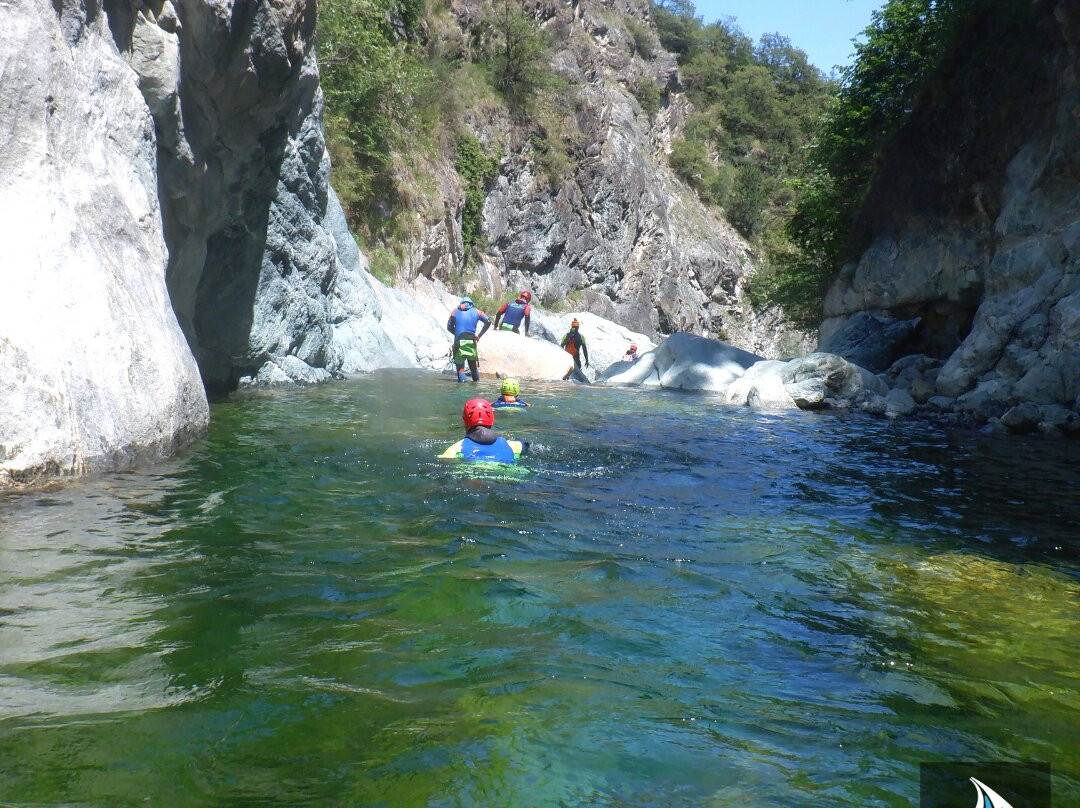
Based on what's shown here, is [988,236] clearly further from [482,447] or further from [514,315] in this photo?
[482,447]

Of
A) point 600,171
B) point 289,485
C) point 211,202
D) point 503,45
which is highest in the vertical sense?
point 503,45

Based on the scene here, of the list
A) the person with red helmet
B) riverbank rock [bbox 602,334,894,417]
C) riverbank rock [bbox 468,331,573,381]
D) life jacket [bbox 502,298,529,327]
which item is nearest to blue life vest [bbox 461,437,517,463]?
the person with red helmet

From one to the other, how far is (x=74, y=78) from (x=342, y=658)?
592 centimetres

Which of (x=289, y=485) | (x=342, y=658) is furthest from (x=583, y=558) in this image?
(x=289, y=485)

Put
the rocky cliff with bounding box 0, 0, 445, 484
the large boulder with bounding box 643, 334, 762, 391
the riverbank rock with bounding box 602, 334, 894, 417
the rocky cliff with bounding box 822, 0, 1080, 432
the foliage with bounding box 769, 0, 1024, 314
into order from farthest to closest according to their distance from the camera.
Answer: the foliage with bounding box 769, 0, 1024, 314 → the large boulder with bounding box 643, 334, 762, 391 → the riverbank rock with bounding box 602, 334, 894, 417 → the rocky cliff with bounding box 822, 0, 1080, 432 → the rocky cliff with bounding box 0, 0, 445, 484

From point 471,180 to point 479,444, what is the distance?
1064 inches

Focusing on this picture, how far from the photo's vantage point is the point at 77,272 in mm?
6238

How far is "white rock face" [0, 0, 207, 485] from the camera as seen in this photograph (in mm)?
5660

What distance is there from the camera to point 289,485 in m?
6.62

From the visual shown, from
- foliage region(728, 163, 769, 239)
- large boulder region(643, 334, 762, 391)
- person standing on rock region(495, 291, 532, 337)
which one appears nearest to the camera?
large boulder region(643, 334, 762, 391)

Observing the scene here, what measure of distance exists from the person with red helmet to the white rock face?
2.45 metres

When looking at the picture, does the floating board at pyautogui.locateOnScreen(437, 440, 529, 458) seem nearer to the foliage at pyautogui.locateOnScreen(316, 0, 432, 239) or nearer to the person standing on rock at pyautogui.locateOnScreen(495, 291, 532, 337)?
the person standing on rock at pyautogui.locateOnScreen(495, 291, 532, 337)

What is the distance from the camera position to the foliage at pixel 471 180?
32.6m

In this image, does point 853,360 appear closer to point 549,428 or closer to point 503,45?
point 549,428
